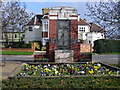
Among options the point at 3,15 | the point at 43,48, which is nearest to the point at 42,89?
the point at 3,15

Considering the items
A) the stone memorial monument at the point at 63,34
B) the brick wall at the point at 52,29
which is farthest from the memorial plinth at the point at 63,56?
the brick wall at the point at 52,29

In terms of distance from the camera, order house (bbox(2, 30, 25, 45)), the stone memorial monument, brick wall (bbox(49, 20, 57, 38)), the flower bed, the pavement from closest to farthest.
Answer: the flower bed, the pavement, the stone memorial monument, brick wall (bbox(49, 20, 57, 38)), house (bbox(2, 30, 25, 45))

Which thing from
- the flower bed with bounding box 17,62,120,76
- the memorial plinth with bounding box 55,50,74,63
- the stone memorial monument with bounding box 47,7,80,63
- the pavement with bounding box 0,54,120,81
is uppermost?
the stone memorial monument with bounding box 47,7,80,63

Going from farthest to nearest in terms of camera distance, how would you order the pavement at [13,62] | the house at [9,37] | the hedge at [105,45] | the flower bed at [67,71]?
1. the house at [9,37]
2. the hedge at [105,45]
3. the pavement at [13,62]
4. the flower bed at [67,71]

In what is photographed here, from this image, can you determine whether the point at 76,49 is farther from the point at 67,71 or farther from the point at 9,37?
the point at 9,37

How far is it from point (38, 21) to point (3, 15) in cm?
2464

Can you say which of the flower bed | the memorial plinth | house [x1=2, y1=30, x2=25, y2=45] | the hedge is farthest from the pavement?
the hedge

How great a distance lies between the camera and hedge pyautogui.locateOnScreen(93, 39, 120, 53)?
3206 cm

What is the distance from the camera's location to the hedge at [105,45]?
105 ft

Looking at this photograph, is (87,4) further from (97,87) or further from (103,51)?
(103,51)

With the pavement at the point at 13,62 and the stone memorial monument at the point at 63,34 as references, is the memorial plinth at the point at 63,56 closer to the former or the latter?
the stone memorial monument at the point at 63,34

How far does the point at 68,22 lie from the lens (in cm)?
1492

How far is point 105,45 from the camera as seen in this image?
107 ft

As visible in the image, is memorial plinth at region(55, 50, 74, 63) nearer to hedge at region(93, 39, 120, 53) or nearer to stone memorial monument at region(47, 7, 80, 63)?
stone memorial monument at region(47, 7, 80, 63)
